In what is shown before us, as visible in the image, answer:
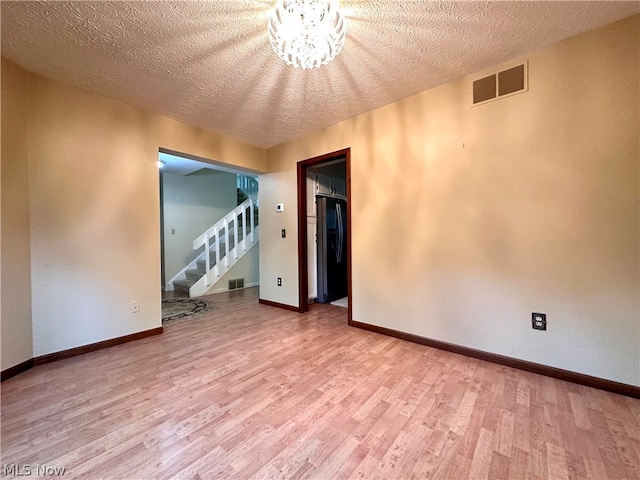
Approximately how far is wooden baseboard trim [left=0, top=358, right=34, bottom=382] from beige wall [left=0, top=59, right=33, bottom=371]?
0.03 m

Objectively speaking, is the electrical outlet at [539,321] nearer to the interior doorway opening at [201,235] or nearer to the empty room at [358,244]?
the empty room at [358,244]

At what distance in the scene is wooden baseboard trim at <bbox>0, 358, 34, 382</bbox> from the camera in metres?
1.88

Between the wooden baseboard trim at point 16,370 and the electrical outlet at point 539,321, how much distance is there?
405 centimetres

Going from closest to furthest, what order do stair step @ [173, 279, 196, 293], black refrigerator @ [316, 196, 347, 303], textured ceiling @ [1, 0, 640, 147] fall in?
textured ceiling @ [1, 0, 640, 147], black refrigerator @ [316, 196, 347, 303], stair step @ [173, 279, 196, 293]

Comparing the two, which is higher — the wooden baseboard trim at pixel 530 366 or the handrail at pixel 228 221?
the handrail at pixel 228 221

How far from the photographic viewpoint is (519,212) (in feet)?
6.65

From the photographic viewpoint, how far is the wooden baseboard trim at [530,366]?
169cm

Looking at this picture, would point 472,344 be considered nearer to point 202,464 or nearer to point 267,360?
point 267,360

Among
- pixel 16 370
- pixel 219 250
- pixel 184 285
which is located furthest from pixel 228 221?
pixel 16 370

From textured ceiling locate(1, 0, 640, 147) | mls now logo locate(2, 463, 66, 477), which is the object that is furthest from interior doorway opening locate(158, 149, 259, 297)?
mls now logo locate(2, 463, 66, 477)

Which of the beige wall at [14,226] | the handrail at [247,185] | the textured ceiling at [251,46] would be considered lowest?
the beige wall at [14,226]

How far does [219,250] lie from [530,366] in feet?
17.2

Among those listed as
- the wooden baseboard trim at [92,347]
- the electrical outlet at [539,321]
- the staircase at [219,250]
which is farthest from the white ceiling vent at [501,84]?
the staircase at [219,250]

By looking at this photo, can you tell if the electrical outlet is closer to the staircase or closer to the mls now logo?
the mls now logo
